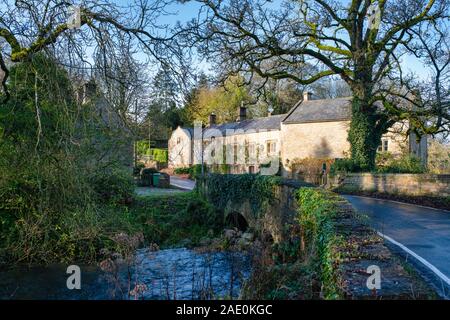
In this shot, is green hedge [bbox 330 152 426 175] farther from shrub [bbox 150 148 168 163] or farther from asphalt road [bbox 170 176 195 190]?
shrub [bbox 150 148 168 163]

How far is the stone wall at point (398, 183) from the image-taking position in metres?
16.9

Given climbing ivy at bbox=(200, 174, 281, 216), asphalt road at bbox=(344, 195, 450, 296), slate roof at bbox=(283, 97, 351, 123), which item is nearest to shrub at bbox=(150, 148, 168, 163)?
slate roof at bbox=(283, 97, 351, 123)

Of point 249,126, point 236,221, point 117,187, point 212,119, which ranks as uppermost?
point 212,119

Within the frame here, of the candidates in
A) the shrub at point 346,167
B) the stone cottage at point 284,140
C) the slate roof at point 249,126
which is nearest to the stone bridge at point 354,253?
the shrub at point 346,167

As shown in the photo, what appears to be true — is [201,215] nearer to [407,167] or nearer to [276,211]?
[276,211]

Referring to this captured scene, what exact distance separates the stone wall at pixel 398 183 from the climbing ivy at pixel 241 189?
25.0 feet

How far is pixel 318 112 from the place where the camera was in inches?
1430

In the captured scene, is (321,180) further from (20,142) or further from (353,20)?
(20,142)

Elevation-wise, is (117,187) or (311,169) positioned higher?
(311,169)

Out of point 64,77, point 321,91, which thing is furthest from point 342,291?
point 321,91

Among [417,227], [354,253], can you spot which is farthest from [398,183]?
[354,253]

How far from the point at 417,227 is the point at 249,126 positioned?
32756 mm

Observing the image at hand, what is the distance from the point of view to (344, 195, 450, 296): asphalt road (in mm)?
7680
